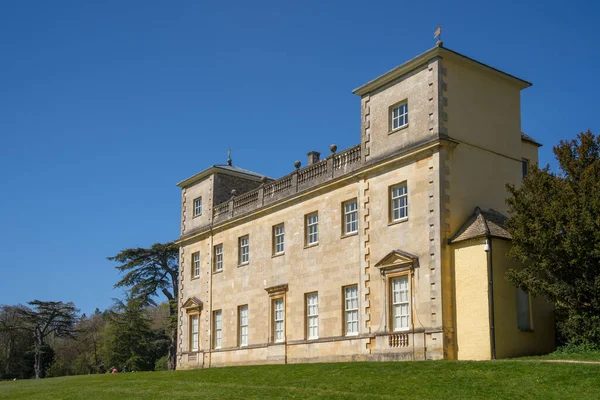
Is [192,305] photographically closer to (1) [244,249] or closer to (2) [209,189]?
(1) [244,249]

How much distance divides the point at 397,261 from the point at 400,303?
1.44 metres

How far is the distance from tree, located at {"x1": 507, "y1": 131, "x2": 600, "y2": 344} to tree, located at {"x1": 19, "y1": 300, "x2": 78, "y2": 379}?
5586cm

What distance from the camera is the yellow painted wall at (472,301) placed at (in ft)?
78.6

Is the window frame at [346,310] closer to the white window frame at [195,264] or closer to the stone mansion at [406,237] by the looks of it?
the stone mansion at [406,237]

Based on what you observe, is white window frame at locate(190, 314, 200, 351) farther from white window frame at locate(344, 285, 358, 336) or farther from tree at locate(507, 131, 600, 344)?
tree at locate(507, 131, 600, 344)

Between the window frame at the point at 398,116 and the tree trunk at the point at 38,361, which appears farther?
the tree trunk at the point at 38,361

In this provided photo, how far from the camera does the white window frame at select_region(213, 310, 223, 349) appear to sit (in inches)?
1497

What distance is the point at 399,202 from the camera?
27.5m

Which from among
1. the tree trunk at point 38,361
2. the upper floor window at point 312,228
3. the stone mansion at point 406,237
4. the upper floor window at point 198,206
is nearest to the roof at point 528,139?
the stone mansion at point 406,237

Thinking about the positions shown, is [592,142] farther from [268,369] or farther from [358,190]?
[268,369]

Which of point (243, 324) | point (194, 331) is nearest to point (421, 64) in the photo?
point (243, 324)

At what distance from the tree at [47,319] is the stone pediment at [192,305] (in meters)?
Answer: 34.0

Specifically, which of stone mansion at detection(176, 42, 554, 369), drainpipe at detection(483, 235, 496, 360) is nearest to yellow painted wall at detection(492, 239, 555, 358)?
stone mansion at detection(176, 42, 554, 369)

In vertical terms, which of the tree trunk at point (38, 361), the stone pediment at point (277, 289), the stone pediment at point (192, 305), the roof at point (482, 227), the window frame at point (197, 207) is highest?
the window frame at point (197, 207)
